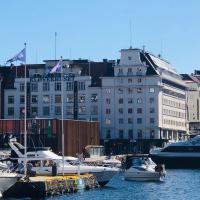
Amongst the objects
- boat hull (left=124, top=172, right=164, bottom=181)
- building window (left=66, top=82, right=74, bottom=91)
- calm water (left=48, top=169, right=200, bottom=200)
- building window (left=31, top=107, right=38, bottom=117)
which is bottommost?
calm water (left=48, top=169, right=200, bottom=200)

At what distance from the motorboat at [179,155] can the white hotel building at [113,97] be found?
27319mm

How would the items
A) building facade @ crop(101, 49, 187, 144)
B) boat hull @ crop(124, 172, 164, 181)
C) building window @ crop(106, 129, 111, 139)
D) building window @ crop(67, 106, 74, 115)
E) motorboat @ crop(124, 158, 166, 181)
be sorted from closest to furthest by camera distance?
boat hull @ crop(124, 172, 164, 181) < motorboat @ crop(124, 158, 166, 181) < building facade @ crop(101, 49, 187, 144) < building window @ crop(106, 129, 111, 139) < building window @ crop(67, 106, 74, 115)

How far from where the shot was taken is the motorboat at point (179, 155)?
162250 millimetres

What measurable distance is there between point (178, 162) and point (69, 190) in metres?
88.3

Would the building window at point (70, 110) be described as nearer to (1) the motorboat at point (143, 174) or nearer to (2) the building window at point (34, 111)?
(2) the building window at point (34, 111)

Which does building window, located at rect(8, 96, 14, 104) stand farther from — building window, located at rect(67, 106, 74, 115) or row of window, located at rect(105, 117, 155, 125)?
row of window, located at rect(105, 117, 155, 125)

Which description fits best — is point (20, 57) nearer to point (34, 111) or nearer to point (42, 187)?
point (42, 187)

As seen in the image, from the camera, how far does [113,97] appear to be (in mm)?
195250

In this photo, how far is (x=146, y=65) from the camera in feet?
629

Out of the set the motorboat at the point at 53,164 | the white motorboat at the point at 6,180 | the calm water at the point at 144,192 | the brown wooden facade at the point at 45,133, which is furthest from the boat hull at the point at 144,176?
the brown wooden facade at the point at 45,133

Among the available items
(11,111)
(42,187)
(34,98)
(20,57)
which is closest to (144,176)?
(20,57)

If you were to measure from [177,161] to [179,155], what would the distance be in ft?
5.27

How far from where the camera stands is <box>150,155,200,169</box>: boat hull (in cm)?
16200

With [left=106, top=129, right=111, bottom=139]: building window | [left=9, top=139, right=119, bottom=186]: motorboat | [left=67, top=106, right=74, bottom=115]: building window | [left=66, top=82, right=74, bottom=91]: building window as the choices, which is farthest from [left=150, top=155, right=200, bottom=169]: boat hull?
[left=9, top=139, right=119, bottom=186]: motorboat
